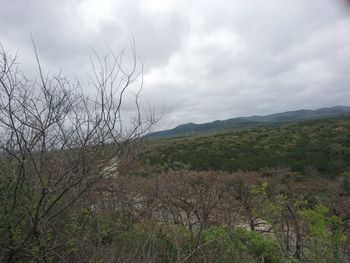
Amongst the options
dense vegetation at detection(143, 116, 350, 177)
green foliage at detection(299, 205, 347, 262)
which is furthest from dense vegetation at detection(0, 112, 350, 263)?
dense vegetation at detection(143, 116, 350, 177)

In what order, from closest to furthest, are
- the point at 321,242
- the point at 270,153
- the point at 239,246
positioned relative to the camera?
the point at 321,242
the point at 239,246
the point at 270,153

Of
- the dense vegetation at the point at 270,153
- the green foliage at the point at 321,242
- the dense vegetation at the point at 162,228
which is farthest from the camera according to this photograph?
the dense vegetation at the point at 270,153

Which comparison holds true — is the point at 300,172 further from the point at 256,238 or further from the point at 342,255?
the point at 342,255

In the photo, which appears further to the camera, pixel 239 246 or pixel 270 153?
pixel 270 153

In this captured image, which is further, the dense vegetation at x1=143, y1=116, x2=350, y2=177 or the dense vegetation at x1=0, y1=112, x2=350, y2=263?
the dense vegetation at x1=143, y1=116, x2=350, y2=177

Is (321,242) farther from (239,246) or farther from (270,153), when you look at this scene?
(270,153)

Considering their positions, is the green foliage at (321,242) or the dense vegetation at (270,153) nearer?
the green foliage at (321,242)

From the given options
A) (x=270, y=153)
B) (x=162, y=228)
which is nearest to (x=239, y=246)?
(x=162, y=228)

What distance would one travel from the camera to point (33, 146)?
4934 millimetres

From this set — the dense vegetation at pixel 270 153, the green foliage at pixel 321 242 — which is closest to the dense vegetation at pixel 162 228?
the green foliage at pixel 321 242

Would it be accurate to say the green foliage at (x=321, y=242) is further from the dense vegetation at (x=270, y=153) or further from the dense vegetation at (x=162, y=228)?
the dense vegetation at (x=270, y=153)

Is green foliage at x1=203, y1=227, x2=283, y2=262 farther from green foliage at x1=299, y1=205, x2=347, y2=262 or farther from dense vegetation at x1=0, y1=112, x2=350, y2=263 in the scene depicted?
green foliage at x1=299, y1=205, x2=347, y2=262

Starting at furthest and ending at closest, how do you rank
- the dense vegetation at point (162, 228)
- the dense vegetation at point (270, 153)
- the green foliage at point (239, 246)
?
the dense vegetation at point (270, 153) < the green foliage at point (239, 246) < the dense vegetation at point (162, 228)

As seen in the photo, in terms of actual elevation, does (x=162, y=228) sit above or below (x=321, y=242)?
above
